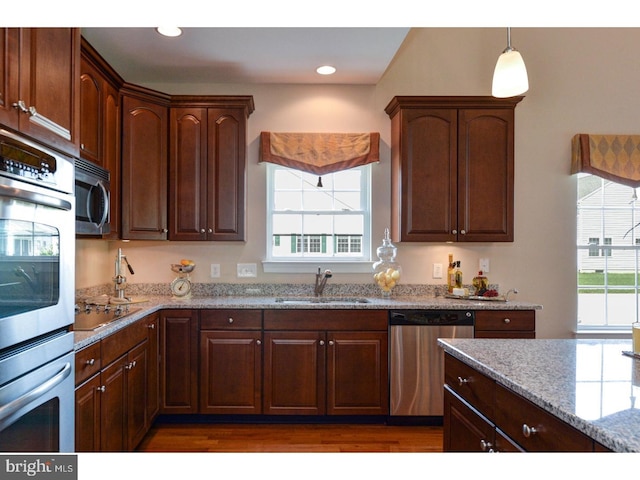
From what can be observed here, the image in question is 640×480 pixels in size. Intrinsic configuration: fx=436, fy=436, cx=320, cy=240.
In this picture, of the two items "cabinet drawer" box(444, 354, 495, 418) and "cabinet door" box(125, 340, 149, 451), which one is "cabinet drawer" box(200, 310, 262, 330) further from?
"cabinet drawer" box(444, 354, 495, 418)

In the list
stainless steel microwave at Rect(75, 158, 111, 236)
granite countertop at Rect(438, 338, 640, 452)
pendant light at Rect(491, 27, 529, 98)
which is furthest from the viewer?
stainless steel microwave at Rect(75, 158, 111, 236)

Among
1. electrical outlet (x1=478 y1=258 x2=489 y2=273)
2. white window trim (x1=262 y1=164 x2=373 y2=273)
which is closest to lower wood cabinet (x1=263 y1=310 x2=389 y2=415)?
white window trim (x1=262 y1=164 x2=373 y2=273)

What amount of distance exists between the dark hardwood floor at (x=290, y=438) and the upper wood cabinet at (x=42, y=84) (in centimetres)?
196

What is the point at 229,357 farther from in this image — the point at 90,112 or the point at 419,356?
the point at 90,112

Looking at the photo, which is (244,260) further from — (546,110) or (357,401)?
(546,110)

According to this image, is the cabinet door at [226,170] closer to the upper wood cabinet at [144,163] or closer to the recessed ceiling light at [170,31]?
the upper wood cabinet at [144,163]

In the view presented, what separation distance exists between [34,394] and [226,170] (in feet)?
7.15

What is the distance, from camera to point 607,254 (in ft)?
12.2

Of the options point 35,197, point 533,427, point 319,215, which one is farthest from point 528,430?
point 319,215

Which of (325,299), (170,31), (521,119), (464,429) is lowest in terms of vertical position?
(464,429)

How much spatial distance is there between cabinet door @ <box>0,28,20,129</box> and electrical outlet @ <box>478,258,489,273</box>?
10.6ft

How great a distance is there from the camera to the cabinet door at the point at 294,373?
9.80 ft

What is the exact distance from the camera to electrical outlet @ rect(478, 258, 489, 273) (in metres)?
3.58
